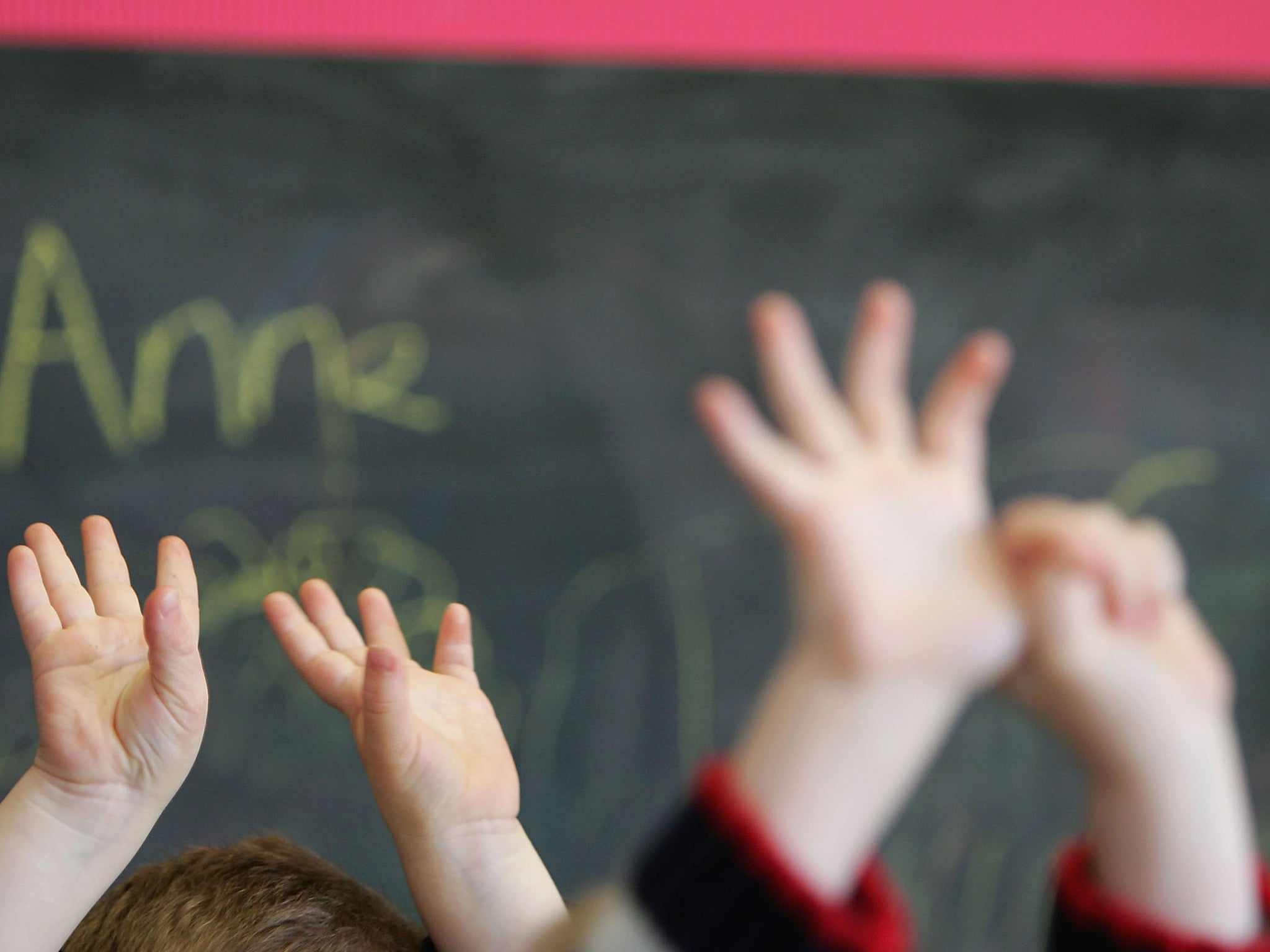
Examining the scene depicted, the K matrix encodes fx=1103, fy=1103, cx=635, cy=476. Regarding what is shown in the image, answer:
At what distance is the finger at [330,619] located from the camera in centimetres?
54

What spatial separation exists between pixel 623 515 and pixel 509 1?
550 mm

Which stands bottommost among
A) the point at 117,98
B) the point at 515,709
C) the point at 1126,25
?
the point at 515,709

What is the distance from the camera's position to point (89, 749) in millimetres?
466

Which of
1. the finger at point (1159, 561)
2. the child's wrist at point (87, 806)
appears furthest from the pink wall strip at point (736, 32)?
the finger at point (1159, 561)

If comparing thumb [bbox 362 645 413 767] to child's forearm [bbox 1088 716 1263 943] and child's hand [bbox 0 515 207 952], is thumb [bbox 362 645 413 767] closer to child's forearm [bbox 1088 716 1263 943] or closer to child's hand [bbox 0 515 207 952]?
child's hand [bbox 0 515 207 952]

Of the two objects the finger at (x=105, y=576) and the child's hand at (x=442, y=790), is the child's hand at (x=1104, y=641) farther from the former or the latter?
the finger at (x=105, y=576)

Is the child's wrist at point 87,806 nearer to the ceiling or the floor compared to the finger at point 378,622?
nearer to the floor

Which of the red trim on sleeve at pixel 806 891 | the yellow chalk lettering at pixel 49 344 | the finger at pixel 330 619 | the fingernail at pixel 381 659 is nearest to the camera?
the red trim on sleeve at pixel 806 891

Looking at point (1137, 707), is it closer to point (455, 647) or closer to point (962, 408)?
point (962, 408)

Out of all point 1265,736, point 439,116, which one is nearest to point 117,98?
point 439,116

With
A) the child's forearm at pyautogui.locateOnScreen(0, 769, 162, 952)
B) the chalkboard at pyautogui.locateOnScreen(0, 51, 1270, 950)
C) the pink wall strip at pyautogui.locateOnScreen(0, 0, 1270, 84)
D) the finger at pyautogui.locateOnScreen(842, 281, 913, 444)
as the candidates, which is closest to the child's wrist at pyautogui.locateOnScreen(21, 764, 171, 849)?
the child's forearm at pyautogui.locateOnScreen(0, 769, 162, 952)

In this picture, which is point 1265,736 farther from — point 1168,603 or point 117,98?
point 117,98

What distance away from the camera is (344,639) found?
Answer: 543 mm

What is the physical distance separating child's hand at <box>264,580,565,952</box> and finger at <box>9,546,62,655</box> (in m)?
0.09
